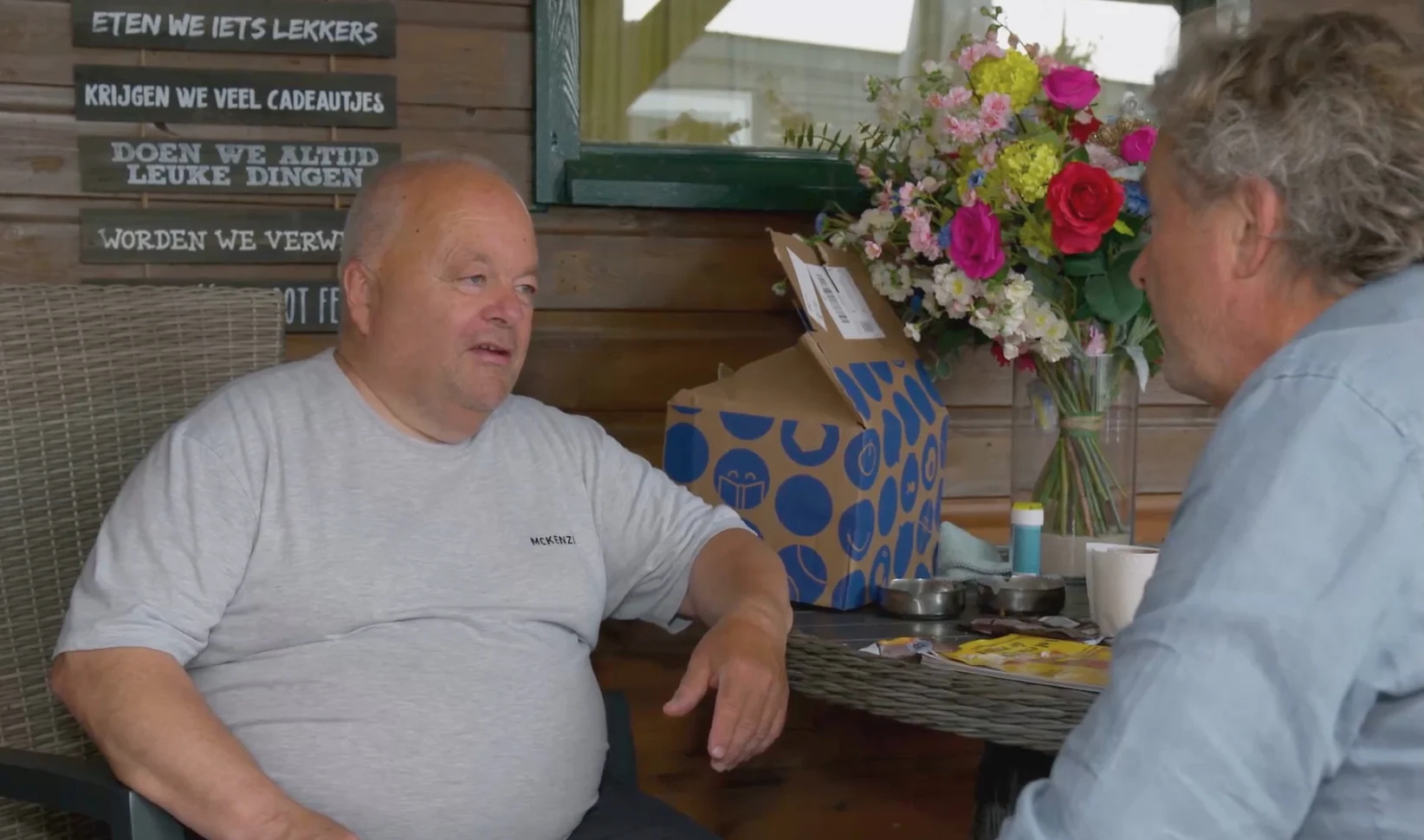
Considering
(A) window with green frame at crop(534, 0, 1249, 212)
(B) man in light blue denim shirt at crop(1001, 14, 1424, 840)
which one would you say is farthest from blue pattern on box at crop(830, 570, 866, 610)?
(B) man in light blue denim shirt at crop(1001, 14, 1424, 840)

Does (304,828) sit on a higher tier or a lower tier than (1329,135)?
lower

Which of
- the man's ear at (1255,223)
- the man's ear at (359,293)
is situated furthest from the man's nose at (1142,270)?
the man's ear at (359,293)

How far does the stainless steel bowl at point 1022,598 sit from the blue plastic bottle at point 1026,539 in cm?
9

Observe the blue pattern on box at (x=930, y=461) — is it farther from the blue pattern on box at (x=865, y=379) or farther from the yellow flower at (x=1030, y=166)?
the yellow flower at (x=1030, y=166)

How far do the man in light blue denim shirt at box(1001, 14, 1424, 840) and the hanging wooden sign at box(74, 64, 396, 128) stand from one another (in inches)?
61.1

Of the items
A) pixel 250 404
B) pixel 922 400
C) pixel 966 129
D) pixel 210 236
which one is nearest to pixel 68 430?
pixel 250 404

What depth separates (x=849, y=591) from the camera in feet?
6.09

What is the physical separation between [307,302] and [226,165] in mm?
237

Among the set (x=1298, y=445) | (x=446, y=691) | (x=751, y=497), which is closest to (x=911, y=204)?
(x=751, y=497)

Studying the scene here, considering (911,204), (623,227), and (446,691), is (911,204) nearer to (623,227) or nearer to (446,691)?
(623,227)

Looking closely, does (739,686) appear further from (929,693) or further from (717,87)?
(717,87)

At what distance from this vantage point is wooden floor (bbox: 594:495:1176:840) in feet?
8.07

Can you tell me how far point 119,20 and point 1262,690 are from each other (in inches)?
73.8

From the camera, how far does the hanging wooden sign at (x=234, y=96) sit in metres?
2.10
